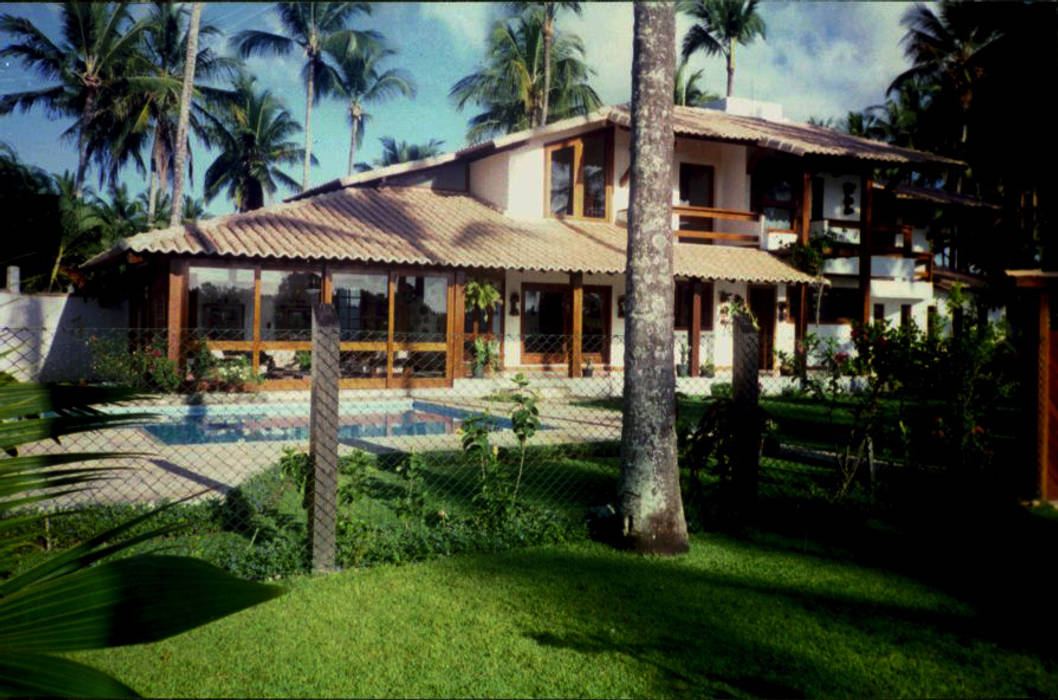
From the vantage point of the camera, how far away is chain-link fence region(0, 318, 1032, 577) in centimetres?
466

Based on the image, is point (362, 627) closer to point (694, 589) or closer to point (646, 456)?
point (694, 589)

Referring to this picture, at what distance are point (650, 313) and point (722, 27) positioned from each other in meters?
33.4

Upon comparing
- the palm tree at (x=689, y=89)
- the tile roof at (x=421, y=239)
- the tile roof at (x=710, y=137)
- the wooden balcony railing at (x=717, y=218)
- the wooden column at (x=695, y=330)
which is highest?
the palm tree at (x=689, y=89)

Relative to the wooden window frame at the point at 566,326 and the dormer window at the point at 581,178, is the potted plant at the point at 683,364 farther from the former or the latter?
the dormer window at the point at 581,178

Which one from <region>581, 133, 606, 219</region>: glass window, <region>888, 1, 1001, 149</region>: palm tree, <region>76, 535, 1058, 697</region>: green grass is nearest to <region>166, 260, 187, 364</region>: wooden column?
<region>581, 133, 606, 219</region>: glass window

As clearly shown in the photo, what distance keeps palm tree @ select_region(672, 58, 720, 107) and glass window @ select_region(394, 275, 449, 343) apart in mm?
20155

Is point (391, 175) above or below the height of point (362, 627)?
above

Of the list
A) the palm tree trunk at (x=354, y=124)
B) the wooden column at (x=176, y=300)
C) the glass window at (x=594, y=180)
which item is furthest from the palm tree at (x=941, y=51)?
the wooden column at (x=176, y=300)

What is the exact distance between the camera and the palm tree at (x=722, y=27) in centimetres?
3356

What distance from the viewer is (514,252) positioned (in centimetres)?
1730

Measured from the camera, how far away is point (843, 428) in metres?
11.3

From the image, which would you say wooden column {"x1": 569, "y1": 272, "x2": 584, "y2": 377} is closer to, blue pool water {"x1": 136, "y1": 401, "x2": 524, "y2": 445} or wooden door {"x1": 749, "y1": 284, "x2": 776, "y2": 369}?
blue pool water {"x1": 136, "y1": 401, "x2": 524, "y2": 445}


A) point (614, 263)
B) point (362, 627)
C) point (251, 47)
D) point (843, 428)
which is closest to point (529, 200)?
point (614, 263)

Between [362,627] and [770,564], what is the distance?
8.82 feet
